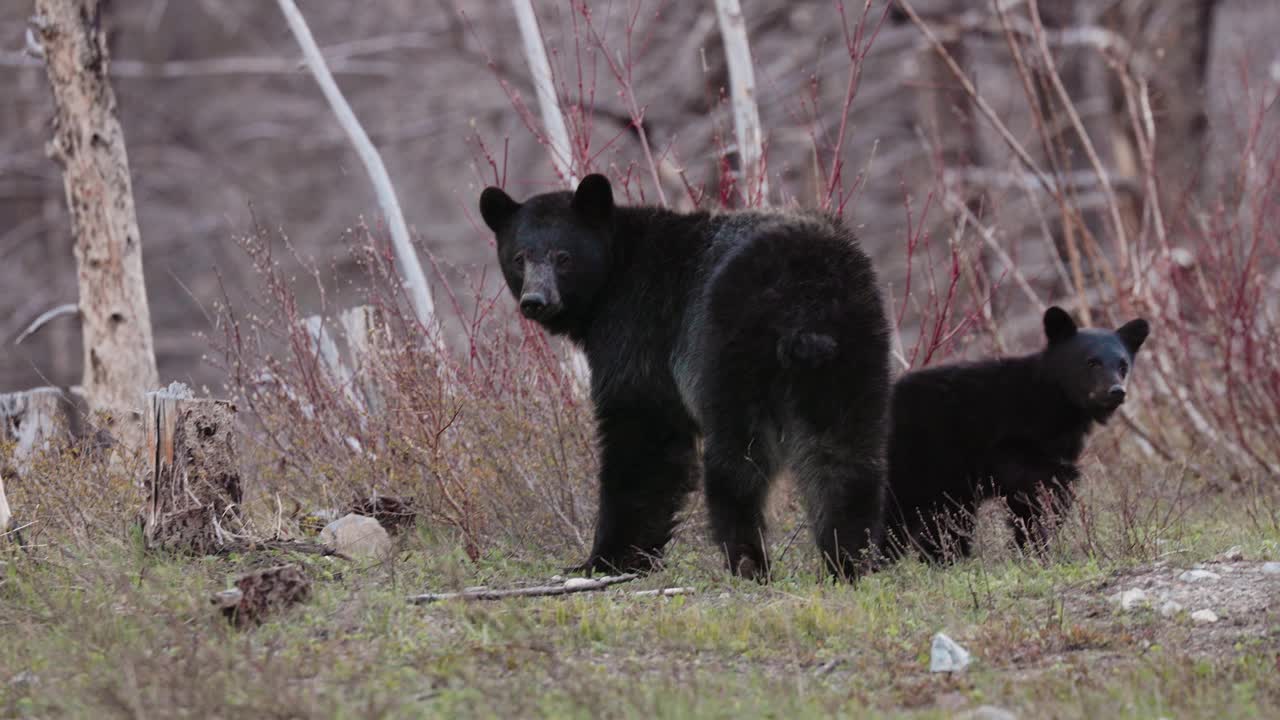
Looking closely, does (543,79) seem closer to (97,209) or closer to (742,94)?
(742,94)

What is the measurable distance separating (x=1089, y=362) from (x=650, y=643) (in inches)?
103

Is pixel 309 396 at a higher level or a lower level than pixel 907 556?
higher

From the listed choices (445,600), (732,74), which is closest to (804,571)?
(445,600)

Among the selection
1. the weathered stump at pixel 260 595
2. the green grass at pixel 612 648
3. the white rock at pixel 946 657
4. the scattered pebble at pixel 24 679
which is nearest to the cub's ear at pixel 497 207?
the green grass at pixel 612 648

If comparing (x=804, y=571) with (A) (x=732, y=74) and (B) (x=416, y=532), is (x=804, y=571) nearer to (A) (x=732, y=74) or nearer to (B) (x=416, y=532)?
(B) (x=416, y=532)

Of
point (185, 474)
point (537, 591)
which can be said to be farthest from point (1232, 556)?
point (185, 474)

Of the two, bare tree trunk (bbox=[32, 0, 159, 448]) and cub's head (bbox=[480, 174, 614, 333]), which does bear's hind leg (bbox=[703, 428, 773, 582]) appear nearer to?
cub's head (bbox=[480, 174, 614, 333])

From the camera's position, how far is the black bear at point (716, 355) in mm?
5320

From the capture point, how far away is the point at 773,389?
211 inches

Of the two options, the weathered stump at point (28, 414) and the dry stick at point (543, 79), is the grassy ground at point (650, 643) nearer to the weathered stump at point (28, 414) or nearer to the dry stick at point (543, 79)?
the weathered stump at point (28, 414)

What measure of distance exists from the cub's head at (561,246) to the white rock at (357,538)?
1165 mm

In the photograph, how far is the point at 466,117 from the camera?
50.2 feet

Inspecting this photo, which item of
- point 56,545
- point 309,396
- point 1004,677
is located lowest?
point 1004,677

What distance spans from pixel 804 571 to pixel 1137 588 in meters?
1.29
